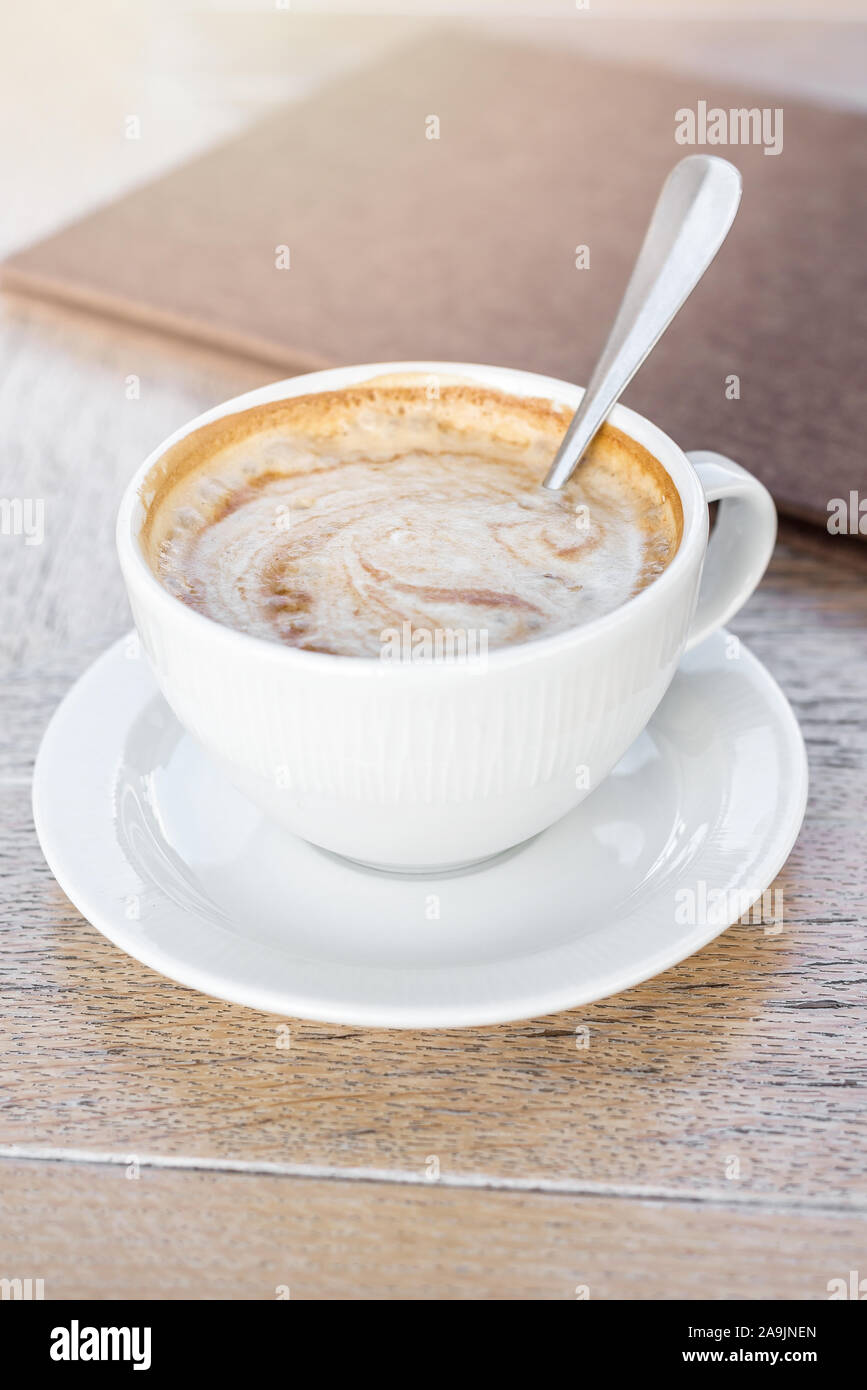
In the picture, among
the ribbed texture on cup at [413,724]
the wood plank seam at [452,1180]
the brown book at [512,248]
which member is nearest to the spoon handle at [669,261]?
the ribbed texture on cup at [413,724]

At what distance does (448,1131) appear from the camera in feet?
2.35

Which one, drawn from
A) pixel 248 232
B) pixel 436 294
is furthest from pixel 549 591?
pixel 248 232

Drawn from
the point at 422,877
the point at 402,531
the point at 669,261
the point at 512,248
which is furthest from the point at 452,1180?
the point at 512,248

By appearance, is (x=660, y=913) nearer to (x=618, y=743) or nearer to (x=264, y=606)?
(x=618, y=743)

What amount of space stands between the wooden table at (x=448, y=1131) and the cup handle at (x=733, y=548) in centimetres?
16

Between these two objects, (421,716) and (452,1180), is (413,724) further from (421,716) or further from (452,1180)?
(452,1180)

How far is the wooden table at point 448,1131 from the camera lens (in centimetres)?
66

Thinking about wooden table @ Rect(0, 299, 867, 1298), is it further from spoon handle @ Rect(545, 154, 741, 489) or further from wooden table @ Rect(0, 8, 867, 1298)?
spoon handle @ Rect(545, 154, 741, 489)

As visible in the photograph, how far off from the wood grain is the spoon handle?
485 mm

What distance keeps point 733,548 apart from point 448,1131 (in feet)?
1.54

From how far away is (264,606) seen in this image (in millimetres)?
833

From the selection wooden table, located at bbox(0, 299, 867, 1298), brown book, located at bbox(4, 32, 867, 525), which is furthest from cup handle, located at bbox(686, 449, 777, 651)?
brown book, located at bbox(4, 32, 867, 525)

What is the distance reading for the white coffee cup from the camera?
71 centimetres

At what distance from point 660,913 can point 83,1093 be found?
1.10 feet
